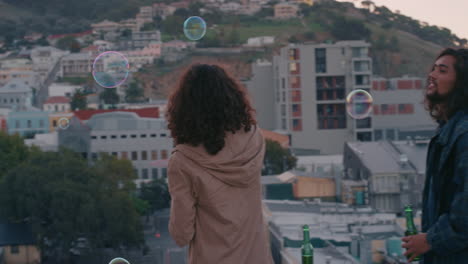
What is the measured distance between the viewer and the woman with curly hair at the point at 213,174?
1.52 metres


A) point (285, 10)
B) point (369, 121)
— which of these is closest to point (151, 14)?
point (285, 10)

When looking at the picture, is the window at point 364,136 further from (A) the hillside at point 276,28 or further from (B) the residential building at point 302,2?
(B) the residential building at point 302,2


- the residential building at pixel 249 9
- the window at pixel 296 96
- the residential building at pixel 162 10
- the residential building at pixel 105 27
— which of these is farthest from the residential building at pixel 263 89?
the residential building at pixel 105 27

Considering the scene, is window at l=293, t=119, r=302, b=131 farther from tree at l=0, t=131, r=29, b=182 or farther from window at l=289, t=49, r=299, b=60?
tree at l=0, t=131, r=29, b=182

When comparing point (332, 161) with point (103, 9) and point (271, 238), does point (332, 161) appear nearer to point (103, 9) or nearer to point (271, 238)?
point (271, 238)

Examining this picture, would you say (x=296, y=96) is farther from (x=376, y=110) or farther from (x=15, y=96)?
(x=15, y=96)

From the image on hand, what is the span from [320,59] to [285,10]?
112 feet

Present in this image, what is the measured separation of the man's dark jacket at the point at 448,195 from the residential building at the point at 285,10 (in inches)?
2291

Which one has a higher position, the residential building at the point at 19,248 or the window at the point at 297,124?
the window at the point at 297,124

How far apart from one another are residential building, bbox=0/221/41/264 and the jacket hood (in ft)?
45.9

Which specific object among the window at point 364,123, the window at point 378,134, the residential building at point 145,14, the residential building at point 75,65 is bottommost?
the window at point 378,134

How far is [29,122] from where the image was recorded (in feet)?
108

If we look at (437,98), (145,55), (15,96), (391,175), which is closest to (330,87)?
(391,175)

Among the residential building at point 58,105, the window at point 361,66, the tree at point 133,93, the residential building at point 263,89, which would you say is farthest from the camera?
the tree at point 133,93
